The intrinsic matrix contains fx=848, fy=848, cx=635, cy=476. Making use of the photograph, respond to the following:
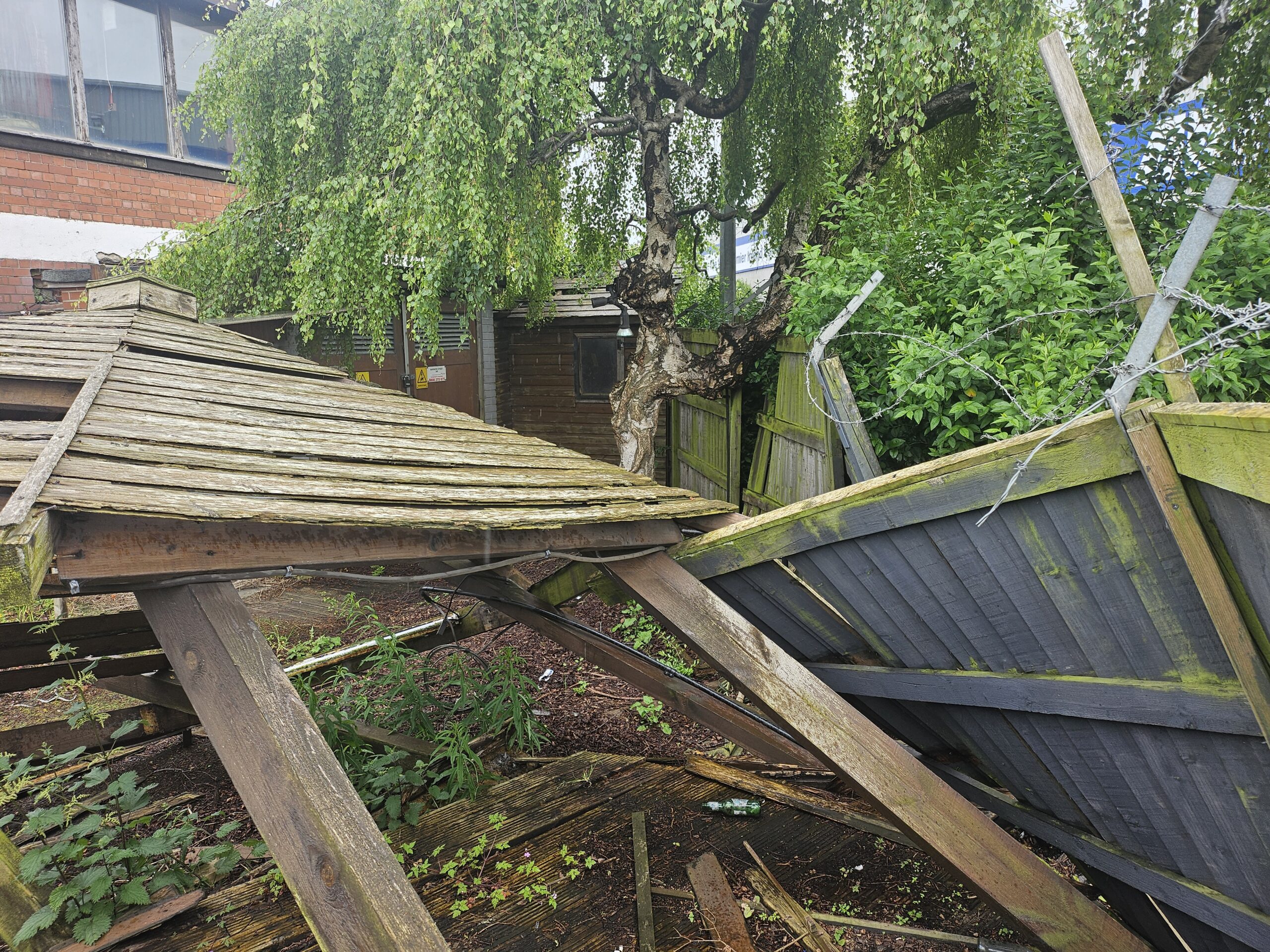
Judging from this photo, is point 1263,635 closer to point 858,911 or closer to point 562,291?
point 858,911

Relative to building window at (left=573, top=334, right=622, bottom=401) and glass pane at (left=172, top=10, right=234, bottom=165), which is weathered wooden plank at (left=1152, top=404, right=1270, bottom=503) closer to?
building window at (left=573, top=334, right=622, bottom=401)

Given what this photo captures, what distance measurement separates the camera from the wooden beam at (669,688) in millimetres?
3914

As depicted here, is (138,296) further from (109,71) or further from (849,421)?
(109,71)

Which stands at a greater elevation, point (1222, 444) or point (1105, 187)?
point (1105, 187)

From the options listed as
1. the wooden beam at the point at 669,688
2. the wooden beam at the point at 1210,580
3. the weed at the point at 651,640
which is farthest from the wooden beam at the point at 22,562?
the weed at the point at 651,640

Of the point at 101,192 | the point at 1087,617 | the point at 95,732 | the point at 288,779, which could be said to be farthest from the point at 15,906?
the point at 101,192

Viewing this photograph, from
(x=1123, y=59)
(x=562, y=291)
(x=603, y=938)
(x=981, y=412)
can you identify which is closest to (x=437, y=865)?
(x=603, y=938)

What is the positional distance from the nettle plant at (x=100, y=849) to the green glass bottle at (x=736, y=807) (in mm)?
2265

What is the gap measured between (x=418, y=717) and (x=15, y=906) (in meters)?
2.40

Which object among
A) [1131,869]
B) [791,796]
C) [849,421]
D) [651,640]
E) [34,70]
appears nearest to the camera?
[1131,869]

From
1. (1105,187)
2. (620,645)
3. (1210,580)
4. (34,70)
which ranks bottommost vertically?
(620,645)

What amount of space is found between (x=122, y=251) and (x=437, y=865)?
9755 mm

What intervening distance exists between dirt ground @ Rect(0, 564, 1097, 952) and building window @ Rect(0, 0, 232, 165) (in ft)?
19.2

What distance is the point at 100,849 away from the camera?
3.83m
